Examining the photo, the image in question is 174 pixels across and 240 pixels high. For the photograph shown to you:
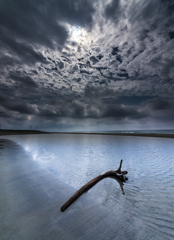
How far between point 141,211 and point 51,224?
3152 millimetres

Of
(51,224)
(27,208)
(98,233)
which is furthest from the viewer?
(27,208)

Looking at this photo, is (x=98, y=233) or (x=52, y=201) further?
(x=52, y=201)

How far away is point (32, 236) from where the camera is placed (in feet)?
8.98

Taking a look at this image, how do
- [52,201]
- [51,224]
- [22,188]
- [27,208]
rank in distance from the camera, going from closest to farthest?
[51,224]
[27,208]
[52,201]
[22,188]

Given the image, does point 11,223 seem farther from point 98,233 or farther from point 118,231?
point 118,231

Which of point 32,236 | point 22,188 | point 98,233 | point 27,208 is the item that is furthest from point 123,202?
point 22,188

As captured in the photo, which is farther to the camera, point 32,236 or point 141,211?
point 141,211

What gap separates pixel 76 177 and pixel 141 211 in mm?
4156

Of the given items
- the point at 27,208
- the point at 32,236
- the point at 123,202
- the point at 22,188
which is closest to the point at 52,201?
the point at 27,208

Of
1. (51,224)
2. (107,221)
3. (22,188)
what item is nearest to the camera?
(51,224)

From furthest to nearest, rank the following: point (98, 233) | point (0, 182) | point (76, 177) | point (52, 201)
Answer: point (76, 177)
point (0, 182)
point (52, 201)
point (98, 233)

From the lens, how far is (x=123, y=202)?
14.5 ft

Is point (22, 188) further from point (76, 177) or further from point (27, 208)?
point (76, 177)

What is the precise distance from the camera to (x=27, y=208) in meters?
3.82
